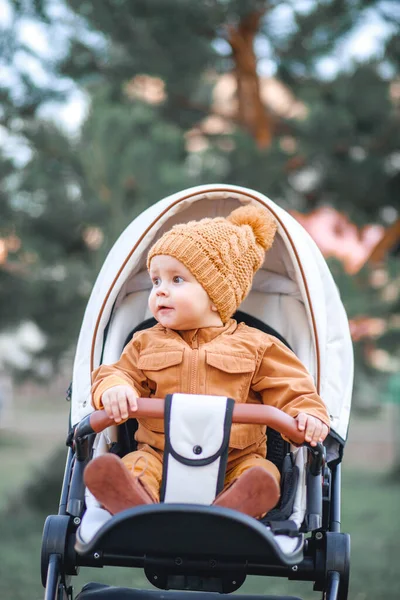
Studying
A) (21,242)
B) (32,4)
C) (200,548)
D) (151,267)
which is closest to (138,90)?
(32,4)

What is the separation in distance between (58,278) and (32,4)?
231cm

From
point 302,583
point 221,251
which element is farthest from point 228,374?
point 302,583

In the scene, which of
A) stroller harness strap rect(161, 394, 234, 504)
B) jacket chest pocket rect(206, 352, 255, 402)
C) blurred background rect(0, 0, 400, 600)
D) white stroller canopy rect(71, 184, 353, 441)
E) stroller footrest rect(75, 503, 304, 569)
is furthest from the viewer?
blurred background rect(0, 0, 400, 600)

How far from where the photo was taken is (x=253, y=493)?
7.23ft

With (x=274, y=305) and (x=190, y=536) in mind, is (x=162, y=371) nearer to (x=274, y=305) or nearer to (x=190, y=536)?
(x=190, y=536)

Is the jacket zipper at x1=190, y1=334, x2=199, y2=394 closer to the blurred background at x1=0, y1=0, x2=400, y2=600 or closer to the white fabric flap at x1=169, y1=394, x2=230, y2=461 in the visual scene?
the white fabric flap at x1=169, y1=394, x2=230, y2=461

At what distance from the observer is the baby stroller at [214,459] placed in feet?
7.14

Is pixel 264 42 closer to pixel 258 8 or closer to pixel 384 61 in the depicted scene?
pixel 258 8

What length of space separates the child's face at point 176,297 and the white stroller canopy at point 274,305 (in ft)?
1.02

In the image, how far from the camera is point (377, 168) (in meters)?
7.54

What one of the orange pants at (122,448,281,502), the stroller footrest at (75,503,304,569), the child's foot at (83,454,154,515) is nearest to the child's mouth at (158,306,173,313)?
the orange pants at (122,448,281,502)

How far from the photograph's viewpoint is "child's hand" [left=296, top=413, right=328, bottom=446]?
2.41 metres

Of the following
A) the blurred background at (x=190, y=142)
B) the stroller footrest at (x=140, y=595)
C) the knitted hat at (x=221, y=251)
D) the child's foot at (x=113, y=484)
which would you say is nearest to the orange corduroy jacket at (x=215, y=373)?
the knitted hat at (x=221, y=251)

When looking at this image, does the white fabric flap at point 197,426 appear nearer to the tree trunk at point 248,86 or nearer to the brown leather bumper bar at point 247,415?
the brown leather bumper bar at point 247,415
